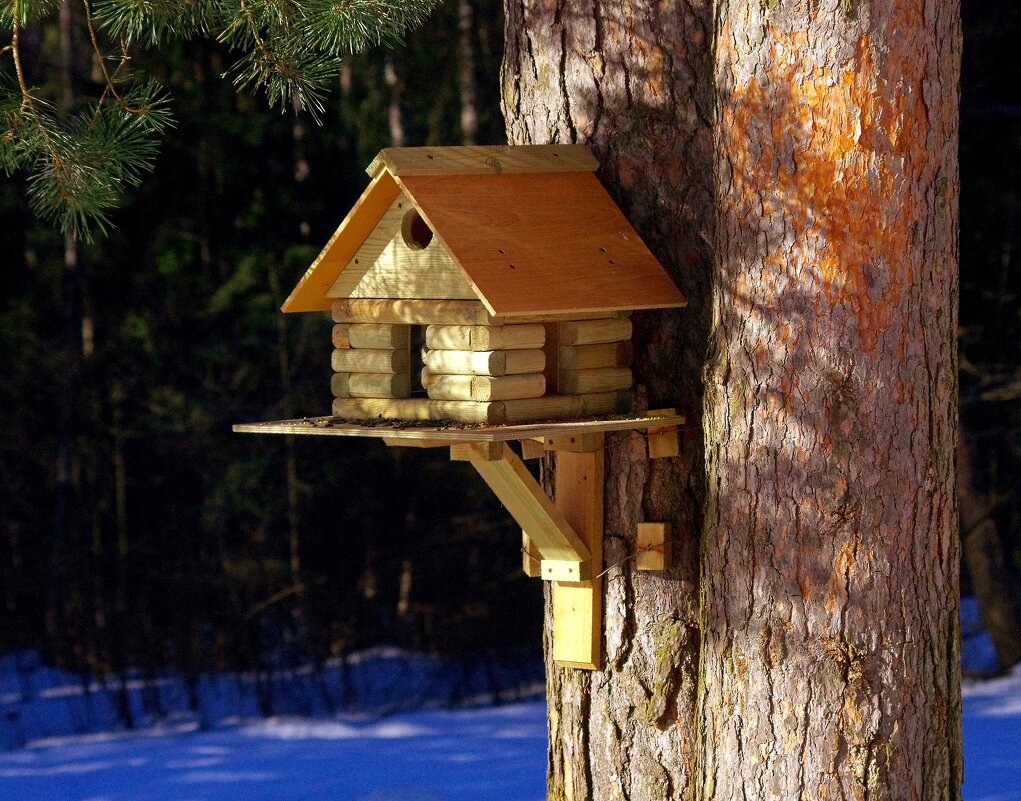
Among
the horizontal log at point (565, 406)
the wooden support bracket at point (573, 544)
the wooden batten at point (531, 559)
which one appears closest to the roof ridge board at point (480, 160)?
the horizontal log at point (565, 406)

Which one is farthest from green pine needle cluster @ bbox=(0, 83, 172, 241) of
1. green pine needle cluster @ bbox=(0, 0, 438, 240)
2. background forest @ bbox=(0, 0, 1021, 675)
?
background forest @ bbox=(0, 0, 1021, 675)

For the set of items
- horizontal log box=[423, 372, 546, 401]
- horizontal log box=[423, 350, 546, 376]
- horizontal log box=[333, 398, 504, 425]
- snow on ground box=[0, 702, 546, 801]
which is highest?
horizontal log box=[423, 350, 546, 376]

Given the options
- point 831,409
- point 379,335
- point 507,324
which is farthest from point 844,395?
point 379,335

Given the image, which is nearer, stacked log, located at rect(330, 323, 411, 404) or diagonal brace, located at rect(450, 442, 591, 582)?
diagonal brace, located at rect(450, 442, 591, 582)

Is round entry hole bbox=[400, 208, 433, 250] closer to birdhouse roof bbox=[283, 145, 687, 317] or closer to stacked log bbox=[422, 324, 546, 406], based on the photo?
birdhouse roof bbox=[283, 145, 687, 317]

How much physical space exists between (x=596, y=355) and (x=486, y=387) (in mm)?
316

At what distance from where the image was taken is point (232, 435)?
6.91m

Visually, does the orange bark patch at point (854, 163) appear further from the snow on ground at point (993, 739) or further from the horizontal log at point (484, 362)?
the snow on ground at point (993, 739)

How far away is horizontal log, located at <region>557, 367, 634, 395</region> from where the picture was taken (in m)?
2.78

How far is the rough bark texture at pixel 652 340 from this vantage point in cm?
290

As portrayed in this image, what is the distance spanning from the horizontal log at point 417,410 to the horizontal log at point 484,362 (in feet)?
0.20

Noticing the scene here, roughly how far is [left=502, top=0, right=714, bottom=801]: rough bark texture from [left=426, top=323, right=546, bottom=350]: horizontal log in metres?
0.34

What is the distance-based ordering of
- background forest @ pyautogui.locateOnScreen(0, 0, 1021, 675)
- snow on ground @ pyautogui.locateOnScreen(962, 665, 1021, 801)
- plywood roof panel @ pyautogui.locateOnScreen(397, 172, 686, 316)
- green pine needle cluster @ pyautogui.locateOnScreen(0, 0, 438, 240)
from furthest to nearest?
background forest @ pyautogui.locateOnScreen(0, 0, 1021, 675) < snow on ground @ pyautogui.locateOnScreen(962, 665, 1021, 801) < green pine needle cluster @ pyautogui.locateOnScreen(0, 0, 438, 240) < plywood roof panel @ pyautogui.locateOnScreen(397, 172, 686, 316)

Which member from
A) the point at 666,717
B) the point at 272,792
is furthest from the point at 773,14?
the point at 272,792
